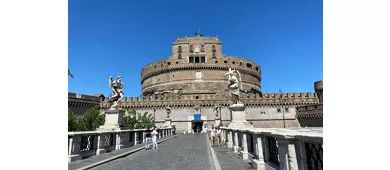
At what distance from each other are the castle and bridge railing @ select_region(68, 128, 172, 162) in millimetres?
27531

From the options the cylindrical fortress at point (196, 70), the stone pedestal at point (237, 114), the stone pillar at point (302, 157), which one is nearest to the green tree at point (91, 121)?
the stone pedestal at point (237, 114)

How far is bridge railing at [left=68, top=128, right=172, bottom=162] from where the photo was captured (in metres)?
6.51

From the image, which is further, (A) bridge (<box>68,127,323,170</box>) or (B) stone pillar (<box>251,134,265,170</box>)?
(B) stone pillar (<box>251,134,265,170</box>)

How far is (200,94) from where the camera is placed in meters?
45.0

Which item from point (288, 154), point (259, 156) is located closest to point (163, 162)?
point (259, 156)

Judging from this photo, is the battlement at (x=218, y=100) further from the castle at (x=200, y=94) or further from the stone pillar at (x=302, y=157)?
the stone pillar at (x=302, y=157)

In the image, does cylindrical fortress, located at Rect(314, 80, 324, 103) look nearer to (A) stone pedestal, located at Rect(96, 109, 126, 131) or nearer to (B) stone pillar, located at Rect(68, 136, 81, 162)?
(A) stone pedestal, located at Rect(96, 109, 126, 131)

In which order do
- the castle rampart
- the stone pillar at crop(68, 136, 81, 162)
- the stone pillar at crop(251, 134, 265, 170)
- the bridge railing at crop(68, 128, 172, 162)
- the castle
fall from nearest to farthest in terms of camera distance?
the stone pillar at crop(251, 134, 265, 170)
the stone pillar at crop(68, 136, 81, 162)
the bridge railing at crop(68, 128, 172, 162)
the castle rampart
the castle

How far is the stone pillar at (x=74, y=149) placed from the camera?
21.0 ft

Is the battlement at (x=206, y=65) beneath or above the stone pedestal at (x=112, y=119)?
above

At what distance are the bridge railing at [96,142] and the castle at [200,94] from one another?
90.3 feet

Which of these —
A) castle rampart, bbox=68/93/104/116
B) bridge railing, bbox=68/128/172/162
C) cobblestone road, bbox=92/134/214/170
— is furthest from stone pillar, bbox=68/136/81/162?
castle rampart, bbox=68/93/104/116
